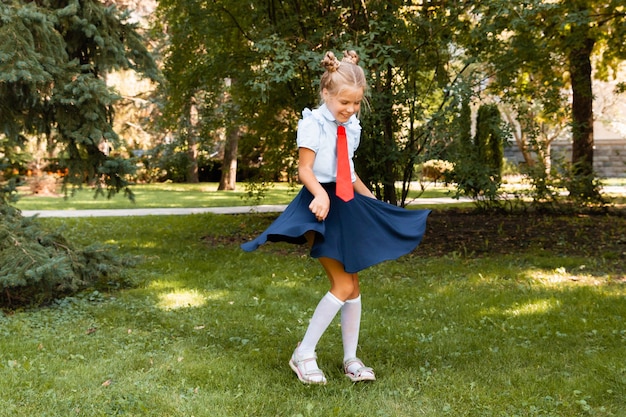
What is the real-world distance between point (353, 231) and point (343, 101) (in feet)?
2.33

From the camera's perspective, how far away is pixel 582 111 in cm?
1400

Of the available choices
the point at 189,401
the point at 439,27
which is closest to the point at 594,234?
the point at 439,27

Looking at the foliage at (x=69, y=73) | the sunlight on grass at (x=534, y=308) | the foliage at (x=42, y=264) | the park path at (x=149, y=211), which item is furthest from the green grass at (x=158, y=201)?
the sunlight on grass at (x=534, y=308)

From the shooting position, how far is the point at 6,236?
5.61m

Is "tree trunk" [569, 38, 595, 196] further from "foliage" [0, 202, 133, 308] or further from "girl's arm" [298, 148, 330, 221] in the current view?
"girl's arm" [298, 148, 330, 221]

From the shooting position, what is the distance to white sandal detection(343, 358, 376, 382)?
3729mm

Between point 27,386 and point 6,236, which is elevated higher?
point 6,236

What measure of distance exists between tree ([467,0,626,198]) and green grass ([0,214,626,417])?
2.67 metres

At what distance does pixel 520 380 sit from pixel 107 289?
401 cm

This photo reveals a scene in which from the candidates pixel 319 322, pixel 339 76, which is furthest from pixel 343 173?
pixel 319 322

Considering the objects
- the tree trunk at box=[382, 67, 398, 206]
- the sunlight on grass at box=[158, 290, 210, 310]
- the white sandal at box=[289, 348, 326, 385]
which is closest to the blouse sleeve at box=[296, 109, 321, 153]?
the white sandal at box=[289, 348, 326, 385]

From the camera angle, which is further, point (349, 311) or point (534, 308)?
point (534, 308)

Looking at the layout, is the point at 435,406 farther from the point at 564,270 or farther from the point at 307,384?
→ the point at 564,270

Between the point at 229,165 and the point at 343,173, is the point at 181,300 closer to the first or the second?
the point at 343,173
